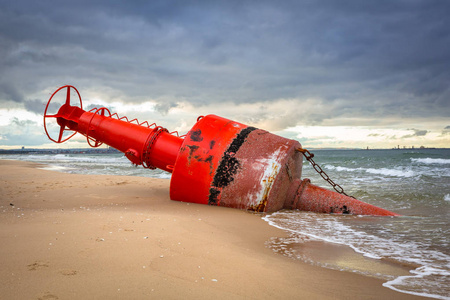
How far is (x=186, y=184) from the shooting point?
15.6ft

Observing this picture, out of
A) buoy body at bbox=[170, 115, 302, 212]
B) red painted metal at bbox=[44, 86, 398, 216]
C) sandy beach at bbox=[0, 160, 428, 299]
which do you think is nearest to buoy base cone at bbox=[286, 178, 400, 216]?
red painted metal at bbox=[44, 86, 398, 216]

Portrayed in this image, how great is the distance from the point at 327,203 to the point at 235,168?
5.47 ft

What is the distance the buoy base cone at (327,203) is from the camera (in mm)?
4930

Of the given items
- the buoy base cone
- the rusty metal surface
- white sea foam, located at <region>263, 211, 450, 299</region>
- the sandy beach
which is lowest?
white sea foam, located at <region>263, 211, 450, 299</region>

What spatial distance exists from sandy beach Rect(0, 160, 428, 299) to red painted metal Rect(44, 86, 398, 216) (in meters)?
0.81

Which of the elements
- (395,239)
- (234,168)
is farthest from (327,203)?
(234,168)

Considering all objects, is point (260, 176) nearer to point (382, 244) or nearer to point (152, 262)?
point (382, 244)

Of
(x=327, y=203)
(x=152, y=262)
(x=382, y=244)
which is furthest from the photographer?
(x=327, y=203)

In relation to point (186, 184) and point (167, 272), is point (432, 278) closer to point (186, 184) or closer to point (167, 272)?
point (167, 272)

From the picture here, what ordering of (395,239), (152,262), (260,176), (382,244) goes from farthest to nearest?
(260,176)
(395,239)
(382,244)
(152,262)

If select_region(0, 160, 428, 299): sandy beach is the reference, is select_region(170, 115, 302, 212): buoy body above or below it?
above

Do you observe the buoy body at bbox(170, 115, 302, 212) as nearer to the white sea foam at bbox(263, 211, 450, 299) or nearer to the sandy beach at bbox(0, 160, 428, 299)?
the white sea foam at bbox(263, 211, 450, 299)

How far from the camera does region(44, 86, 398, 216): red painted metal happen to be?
4473 millimetres

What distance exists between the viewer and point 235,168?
450cm
